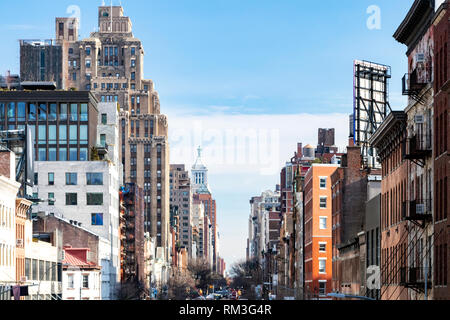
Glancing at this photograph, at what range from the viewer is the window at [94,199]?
166125mm

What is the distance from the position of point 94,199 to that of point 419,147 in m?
110

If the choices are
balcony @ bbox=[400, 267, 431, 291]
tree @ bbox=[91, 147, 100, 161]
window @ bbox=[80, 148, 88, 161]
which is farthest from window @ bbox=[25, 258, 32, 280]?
tree @ bbox=[91, 147, 100, 161]

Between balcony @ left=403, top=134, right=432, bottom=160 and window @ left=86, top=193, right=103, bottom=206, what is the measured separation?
108 m

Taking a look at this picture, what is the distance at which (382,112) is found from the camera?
130 meters

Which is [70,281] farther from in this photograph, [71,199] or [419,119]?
[419,119]

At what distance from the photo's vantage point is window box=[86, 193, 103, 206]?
6540 inches

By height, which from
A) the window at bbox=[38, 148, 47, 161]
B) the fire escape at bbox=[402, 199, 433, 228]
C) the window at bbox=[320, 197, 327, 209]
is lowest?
the fire escape at bbox=[402, 199, 433, 228]

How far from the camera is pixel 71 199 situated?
6545 inches

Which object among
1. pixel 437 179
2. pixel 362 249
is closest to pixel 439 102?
pixel 437 179

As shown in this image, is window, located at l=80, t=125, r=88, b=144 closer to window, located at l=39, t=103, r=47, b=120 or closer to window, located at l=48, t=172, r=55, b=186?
window, located at l=39, t=103, r=47, b=120

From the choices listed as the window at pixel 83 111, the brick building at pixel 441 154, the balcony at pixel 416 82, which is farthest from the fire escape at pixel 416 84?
the window at pixel 83 111
